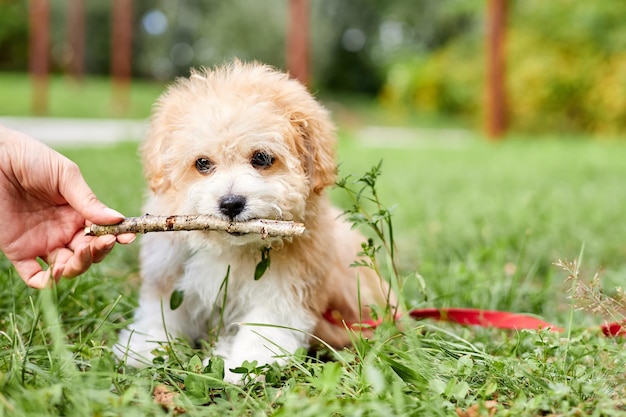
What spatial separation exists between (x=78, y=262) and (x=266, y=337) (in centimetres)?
83

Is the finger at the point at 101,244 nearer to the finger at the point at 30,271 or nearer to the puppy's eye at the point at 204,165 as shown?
the finger at the point at 30,271

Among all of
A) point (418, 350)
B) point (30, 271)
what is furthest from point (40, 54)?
point (418, 350)

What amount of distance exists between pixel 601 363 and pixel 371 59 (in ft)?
135

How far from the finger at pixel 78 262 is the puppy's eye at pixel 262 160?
2.55ft

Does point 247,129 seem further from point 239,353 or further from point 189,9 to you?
point 189,9

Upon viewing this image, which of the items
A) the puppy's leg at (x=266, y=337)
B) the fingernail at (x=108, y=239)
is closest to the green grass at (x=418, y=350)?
the puppy's leg at (x=266, y=337)

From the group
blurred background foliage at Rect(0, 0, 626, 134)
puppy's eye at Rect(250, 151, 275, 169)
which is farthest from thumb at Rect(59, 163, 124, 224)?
blurred background foliage at Rect(0, 0, 626, 134)

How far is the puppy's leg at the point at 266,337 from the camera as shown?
107 inches

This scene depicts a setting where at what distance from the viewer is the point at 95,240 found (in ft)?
8.73

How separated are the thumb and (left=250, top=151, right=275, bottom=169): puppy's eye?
609 millimetres

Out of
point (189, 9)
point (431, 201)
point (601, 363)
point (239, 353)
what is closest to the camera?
point (601, 363)

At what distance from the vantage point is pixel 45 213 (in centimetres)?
294

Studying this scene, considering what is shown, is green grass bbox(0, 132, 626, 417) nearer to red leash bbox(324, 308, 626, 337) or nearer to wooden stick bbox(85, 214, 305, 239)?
red leash bbox(324, 308, 626, 337)

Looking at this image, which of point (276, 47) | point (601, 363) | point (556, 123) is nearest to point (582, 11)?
point (556, 123)
